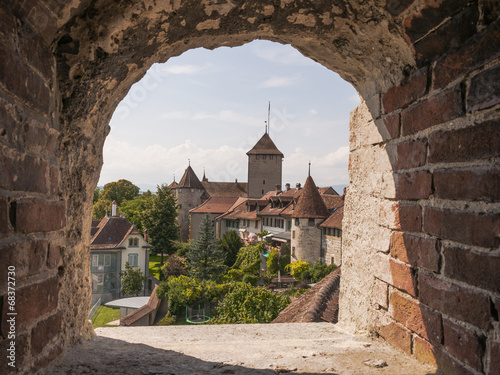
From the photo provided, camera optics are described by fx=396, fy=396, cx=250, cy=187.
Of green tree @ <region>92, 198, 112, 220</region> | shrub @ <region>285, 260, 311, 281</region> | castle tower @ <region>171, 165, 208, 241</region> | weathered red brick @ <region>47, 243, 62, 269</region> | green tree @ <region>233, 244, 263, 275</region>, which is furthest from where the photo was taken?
castle tower @ <region>171, 165, 208, 241</region>

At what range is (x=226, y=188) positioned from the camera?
59.3 m

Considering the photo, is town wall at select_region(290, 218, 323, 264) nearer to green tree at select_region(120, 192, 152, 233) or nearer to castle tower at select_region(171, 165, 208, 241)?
green tree at select_region(120, 192, 152, 233)

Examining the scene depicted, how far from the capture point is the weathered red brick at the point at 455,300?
1198 millimetres

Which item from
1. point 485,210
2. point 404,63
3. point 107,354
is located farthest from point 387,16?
point 107,354

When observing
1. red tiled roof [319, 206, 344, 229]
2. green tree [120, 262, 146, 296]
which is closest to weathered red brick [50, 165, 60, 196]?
green tree [120, 262, 146, 296]

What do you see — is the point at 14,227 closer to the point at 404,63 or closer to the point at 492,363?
the point at 492,363

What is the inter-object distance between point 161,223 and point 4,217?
36.8 m

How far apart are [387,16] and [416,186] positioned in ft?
2.22

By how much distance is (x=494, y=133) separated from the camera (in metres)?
1.15

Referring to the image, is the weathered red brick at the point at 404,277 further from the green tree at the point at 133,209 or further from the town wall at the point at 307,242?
the green tree at the point at 133,209

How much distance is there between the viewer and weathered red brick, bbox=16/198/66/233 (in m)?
1.19

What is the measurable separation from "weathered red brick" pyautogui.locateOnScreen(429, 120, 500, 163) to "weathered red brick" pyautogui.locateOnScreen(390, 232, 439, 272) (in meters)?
0.32

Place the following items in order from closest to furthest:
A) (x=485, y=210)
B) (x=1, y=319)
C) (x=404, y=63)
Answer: (x=1, y=319), (x=485, y=210), (x=404, y=63)

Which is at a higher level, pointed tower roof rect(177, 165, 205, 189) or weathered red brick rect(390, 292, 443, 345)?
pointed tower roof rect(177, 165, 205, 189)
